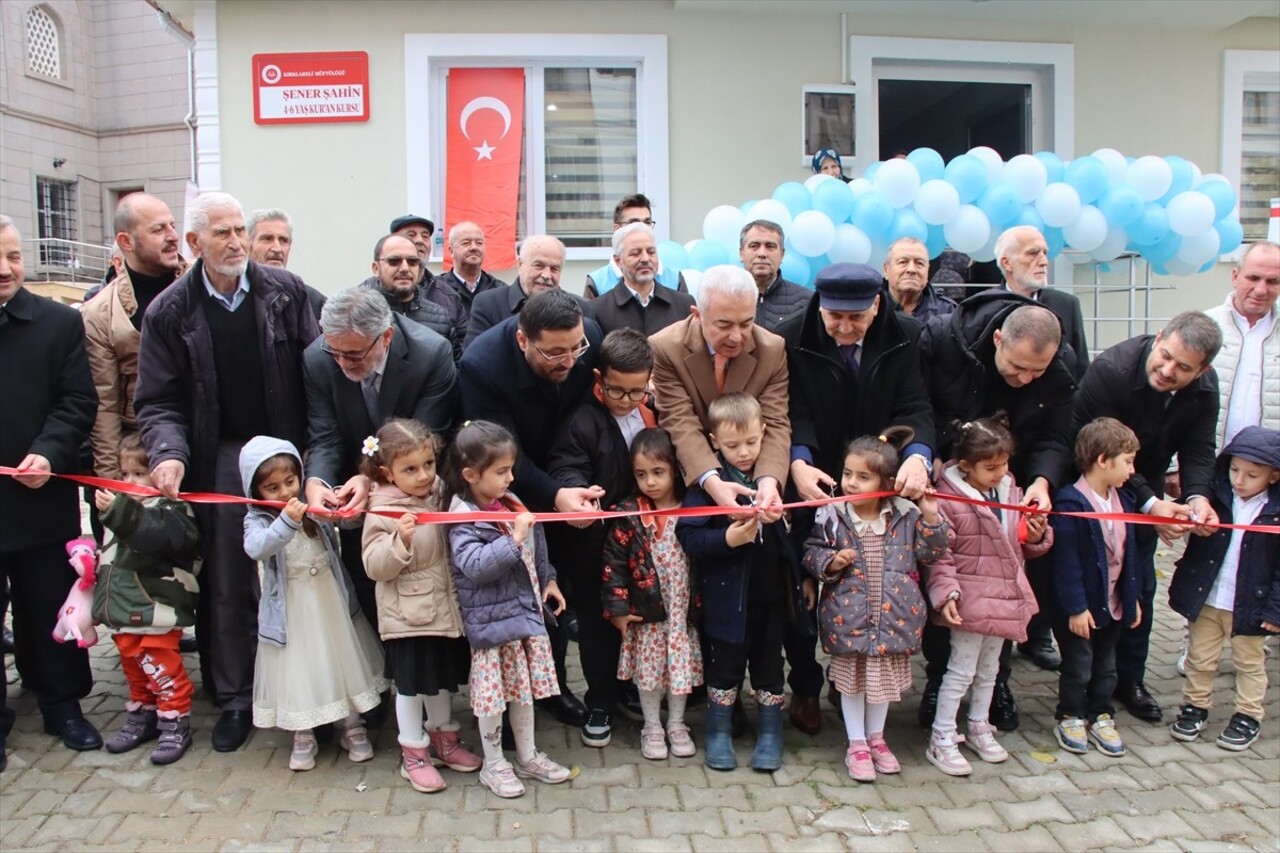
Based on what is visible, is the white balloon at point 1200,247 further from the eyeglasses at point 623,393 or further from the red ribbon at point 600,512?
the eyeglasses at point 623,393

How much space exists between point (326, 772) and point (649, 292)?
8.90 ft

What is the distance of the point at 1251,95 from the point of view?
376 inches

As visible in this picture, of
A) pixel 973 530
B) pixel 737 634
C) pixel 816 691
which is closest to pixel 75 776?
pixel 737 634

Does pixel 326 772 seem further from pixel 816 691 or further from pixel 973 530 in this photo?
pixel 973 530

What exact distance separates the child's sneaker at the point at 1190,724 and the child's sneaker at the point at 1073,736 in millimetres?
439

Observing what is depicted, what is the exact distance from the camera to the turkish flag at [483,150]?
28.3 feet

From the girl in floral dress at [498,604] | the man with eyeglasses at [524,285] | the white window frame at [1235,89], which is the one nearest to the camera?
the girl in floral dress at [498,604]

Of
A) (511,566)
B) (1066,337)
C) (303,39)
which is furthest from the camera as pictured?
(303,39)

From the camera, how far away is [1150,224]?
7.33 meters

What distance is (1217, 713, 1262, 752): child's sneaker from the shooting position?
415 centimetres

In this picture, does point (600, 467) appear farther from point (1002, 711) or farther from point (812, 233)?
point (812, 233)

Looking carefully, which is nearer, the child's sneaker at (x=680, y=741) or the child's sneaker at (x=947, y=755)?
the child's sneaker at (x=947, y=755)

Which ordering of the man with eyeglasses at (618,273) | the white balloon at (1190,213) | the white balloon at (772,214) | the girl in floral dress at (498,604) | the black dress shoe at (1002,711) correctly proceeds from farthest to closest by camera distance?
the white balloon at (1190,213), the white balloon at (772,214), the man with eyeglasses at (618,273), the black dress shoe at (1002,711), the girl in floral dress at (498,604)

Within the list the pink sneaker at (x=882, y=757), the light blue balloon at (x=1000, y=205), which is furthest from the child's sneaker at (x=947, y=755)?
the light blue balloon at (x=1000, y=205)
